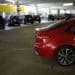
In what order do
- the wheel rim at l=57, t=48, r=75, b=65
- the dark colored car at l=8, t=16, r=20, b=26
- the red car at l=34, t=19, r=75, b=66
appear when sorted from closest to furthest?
the red car at l=34, t=19, r=75, b=66, the wheel rim at l=57, t=48, r=75, b=65, the dark colored car at l=8, t=16, r=20, b=26

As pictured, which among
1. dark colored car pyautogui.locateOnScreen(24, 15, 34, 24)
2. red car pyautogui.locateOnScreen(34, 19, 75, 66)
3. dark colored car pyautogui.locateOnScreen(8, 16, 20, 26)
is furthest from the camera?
dark colored car pyautogui.locateOnScreen(24, 15, 34, 24)

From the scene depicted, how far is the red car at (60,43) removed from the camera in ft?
24.9

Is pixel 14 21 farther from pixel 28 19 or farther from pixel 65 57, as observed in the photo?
pixel 65 57

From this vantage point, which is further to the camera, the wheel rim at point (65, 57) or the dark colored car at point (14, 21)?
the dark colored car at point (14, 21)

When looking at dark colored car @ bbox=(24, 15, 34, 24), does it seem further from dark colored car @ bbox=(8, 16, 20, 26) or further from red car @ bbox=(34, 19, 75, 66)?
red car @ bbox=(34, 19, 75, 66)

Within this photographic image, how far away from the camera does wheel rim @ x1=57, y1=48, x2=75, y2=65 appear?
768cm

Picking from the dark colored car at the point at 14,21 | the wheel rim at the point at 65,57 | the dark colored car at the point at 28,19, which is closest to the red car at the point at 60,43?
the wheel rim at the point at 65,57


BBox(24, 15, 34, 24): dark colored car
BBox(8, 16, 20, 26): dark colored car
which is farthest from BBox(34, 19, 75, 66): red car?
BBox(24, 15, 34, 24): dark colored car

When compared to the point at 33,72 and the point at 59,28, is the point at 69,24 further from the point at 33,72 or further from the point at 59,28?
the point at 33,72

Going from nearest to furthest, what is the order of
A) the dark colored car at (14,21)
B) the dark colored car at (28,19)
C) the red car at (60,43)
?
the red car at (60,43) < the dark colored car at (14,21) < the dark colored car at (28,19)

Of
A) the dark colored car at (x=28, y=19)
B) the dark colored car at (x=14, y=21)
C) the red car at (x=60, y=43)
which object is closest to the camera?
the red car at (x=60, y=43)

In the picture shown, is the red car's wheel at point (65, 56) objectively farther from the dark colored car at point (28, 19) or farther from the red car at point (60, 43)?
the dark colored car at point (28, 19)

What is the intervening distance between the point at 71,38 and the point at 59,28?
558 millimetres

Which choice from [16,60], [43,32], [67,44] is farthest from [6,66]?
[67,44]
